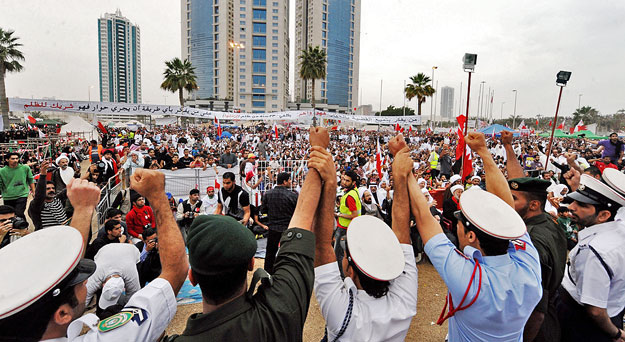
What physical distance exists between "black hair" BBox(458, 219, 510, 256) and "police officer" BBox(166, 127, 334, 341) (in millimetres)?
938

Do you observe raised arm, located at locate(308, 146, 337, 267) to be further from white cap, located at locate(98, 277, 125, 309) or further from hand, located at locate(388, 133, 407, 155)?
white cap, located at locate(98, 277, 125, 309)

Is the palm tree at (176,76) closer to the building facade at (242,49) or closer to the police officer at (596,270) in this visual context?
the building facade at (242,49)

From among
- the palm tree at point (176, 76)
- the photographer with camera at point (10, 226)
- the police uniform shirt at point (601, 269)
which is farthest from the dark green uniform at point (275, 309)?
the palm tree at point (176, 76)

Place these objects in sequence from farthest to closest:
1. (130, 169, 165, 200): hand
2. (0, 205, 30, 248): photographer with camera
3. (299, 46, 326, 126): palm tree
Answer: (299, 46, 326, 126): palm tree → (0, 205, 30, 248): photographer with camera → (130, 169, 165, 200): hand

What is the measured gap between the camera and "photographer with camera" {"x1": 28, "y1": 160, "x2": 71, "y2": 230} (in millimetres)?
4827

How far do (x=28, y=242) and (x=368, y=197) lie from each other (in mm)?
6410

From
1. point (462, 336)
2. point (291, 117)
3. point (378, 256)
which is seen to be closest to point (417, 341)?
point (462, 336)

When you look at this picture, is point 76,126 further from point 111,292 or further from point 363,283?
point 363,283

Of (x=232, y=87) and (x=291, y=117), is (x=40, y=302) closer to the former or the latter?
(x=291, y=117)

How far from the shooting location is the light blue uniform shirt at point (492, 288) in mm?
1535

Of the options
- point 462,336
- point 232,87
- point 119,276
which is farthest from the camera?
point 232,87

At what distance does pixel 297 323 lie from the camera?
3.88ft

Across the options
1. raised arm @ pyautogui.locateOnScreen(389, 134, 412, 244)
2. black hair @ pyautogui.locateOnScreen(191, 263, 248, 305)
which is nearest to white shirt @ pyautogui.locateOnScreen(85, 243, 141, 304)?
black hair @ pyautogui.locateOnScreen(191, 263, 248, 305)

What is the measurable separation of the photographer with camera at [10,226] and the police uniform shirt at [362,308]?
13.1ft
